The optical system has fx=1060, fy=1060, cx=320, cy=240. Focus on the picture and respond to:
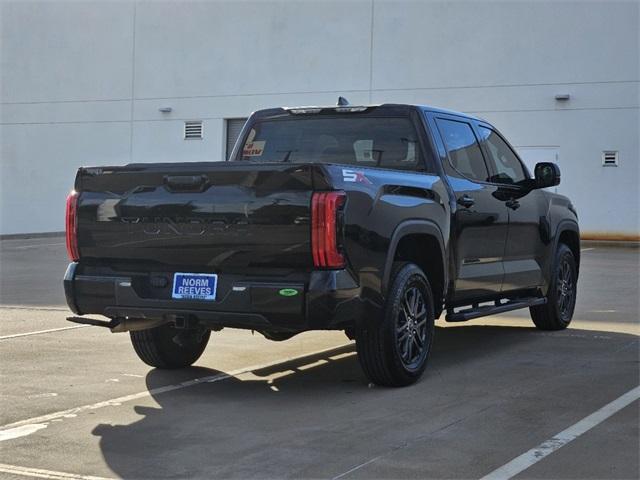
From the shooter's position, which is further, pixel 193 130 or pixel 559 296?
pixel 193 130

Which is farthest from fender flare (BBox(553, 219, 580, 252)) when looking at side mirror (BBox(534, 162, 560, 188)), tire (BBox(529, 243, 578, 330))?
side mirror (BBox(534, 162, 560, 188))

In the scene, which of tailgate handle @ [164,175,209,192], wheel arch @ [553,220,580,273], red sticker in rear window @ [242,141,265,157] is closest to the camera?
tailgate handle @ [164,175,209,192]

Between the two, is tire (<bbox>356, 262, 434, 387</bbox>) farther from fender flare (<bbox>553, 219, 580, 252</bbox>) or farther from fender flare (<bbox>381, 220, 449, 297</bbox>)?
fender flare (<bbox>553, 219, 580, 252</bbox>)

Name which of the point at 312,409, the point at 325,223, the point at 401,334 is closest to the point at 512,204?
the point at 401,334

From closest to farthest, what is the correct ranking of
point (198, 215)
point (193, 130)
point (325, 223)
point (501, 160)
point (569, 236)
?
point (325, 223) < point (198, 215) < point (501, 160) < point (569, 236) < point (193, 130)

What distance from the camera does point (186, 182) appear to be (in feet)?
21.8

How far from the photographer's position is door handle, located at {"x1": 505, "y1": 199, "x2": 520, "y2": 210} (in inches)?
353

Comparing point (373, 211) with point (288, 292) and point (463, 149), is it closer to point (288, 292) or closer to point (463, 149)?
point (288, 292)

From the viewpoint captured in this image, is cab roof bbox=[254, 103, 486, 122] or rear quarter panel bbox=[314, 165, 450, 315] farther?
cab roof bbox=[254, 103, 486, 122]

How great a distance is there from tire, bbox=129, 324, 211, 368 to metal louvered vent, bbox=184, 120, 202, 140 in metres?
24.5

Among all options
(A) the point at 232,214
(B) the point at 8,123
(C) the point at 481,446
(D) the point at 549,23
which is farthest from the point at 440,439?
(B) the point at 8,123

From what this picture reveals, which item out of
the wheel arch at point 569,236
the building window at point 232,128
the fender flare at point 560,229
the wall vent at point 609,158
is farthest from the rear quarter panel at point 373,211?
the building window at point 232,128

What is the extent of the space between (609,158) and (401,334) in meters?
20.9

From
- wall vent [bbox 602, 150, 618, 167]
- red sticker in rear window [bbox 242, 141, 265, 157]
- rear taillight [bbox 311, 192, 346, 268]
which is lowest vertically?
rear taillight [bbox 311, 192, 346, 268]
